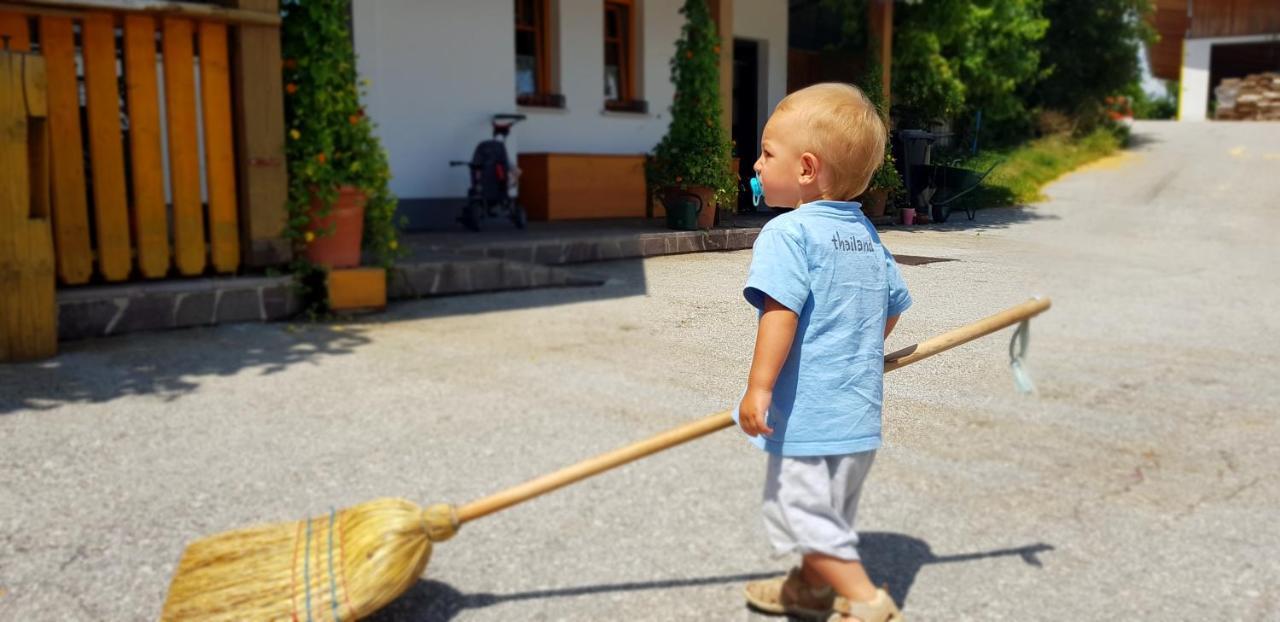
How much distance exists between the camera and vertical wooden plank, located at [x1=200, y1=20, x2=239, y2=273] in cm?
571

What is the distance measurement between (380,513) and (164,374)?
2.88m

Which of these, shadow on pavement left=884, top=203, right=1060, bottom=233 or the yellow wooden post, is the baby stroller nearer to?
the yellow wooden post

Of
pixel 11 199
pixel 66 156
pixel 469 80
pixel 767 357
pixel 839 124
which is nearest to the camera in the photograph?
pixel 839 124

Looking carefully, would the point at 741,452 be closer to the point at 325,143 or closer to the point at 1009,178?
the point at 1009,178

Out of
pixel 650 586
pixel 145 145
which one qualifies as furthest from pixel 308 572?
pixel 145 145

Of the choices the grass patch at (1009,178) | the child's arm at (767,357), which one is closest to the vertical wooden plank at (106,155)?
the grass patch at (1009,178)

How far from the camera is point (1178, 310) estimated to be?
6.17 ft

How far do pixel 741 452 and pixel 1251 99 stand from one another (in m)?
31.0

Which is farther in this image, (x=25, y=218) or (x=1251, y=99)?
(x=1251, y=99)

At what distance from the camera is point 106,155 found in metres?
5.52

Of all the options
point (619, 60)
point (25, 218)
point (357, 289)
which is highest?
point (619, 60)

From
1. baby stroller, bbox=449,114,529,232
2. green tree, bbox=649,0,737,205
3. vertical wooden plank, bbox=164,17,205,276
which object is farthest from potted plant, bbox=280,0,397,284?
baby stroller, bbox=449,114,529,232

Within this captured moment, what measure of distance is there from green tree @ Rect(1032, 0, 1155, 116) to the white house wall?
912 cm

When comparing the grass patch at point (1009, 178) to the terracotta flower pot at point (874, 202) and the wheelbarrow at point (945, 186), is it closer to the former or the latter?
the wheelbarrow at point (945, 186)
